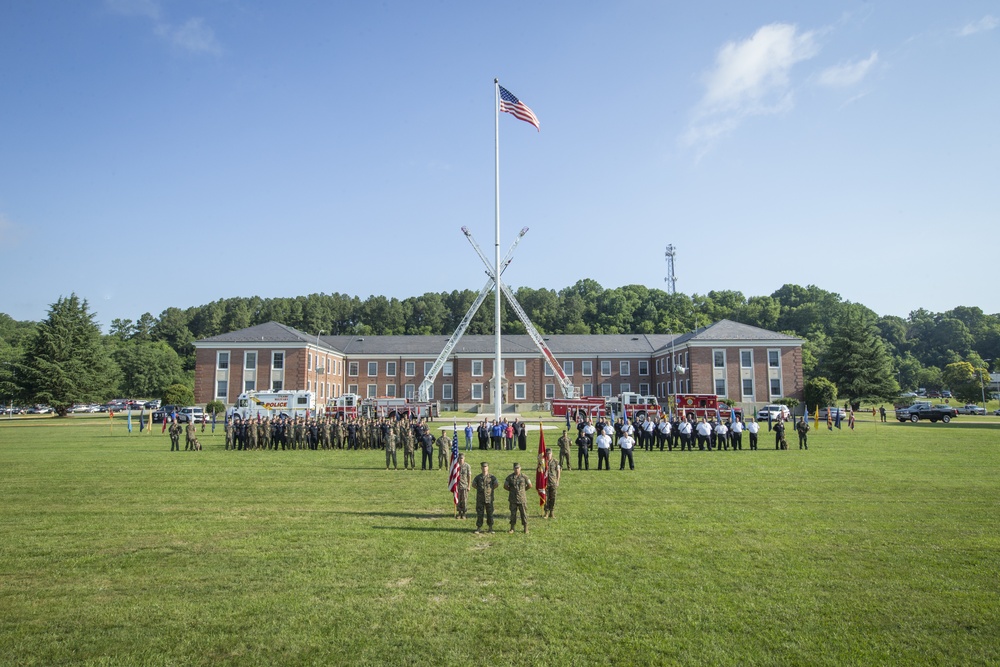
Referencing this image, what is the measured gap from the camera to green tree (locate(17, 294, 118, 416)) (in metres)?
64.4

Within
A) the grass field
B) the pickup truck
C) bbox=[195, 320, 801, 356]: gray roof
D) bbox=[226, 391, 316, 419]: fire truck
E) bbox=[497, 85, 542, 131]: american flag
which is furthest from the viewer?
bbox=[195, 320, 801, 356]: gray roof

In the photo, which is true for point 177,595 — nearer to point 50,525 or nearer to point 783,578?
point 50,525

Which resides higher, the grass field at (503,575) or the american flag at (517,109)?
the american flag at (517,109)

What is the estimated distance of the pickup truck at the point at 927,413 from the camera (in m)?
49.0

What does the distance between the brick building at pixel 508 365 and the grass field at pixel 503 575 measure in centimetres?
4942

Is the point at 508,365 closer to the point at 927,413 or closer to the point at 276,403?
the point at 276,403

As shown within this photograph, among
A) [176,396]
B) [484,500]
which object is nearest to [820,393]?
[484,500]

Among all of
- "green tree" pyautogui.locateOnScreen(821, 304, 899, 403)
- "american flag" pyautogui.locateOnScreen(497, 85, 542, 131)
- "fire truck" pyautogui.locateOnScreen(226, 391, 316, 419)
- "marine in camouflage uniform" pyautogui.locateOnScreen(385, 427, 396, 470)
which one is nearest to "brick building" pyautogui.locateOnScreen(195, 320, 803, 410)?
"green tree" pyautogui.locateOnScreen(821, 304, 899, 403)

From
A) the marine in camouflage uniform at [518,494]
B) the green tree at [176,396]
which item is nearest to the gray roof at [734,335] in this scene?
the green tree at [176,396]

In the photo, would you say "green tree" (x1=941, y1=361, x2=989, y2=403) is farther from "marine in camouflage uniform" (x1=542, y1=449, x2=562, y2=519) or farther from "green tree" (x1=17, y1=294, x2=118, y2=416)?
"green tree" (x1=17, y1=294, x2=118, y2=416)

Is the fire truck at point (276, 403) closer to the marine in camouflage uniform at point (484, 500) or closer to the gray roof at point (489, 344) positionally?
the gray roof at point (489, 344)

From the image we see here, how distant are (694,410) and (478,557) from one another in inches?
1327

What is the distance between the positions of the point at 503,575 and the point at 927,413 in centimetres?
5206

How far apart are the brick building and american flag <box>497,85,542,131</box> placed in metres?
37.1
